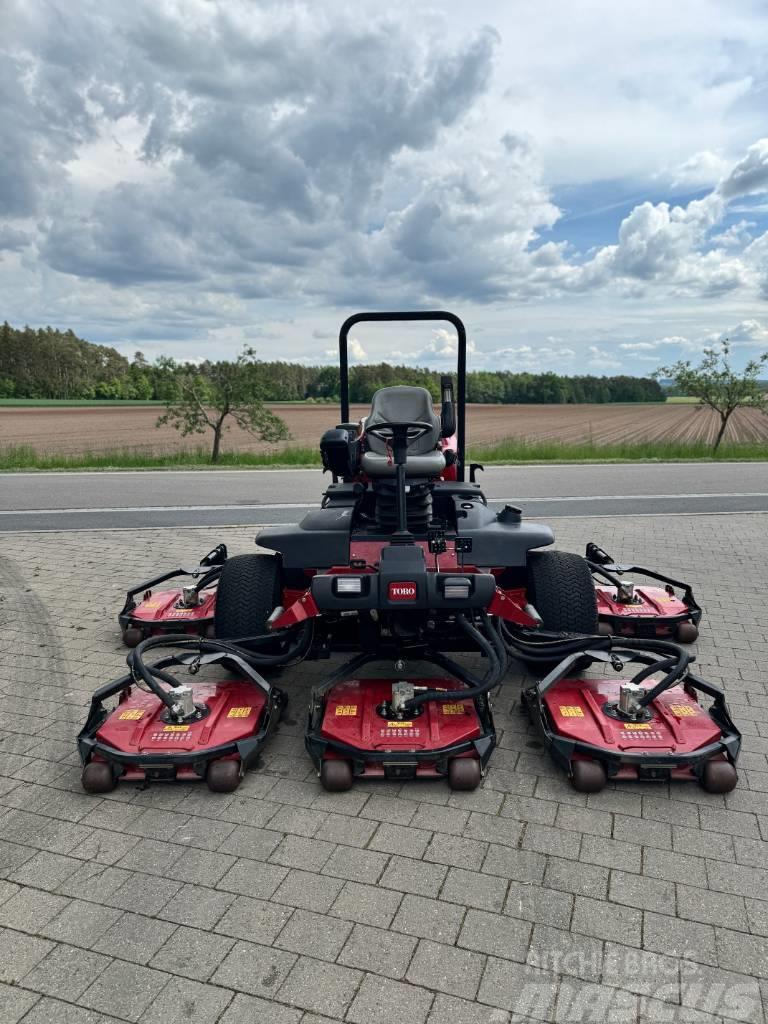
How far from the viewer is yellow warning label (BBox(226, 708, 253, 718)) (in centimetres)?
355

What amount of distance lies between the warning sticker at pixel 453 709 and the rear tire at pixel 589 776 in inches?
23.3

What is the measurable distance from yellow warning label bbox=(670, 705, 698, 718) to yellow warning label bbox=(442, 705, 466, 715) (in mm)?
1029

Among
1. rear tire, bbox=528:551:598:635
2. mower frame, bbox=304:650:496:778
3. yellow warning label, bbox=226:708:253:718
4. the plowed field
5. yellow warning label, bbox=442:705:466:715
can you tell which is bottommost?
the plowed field

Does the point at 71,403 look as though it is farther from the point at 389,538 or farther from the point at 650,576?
the point at 389,538

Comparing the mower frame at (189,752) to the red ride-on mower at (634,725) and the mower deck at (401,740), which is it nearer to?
the mower deck at (401,740)

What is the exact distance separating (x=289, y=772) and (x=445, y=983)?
141 cm

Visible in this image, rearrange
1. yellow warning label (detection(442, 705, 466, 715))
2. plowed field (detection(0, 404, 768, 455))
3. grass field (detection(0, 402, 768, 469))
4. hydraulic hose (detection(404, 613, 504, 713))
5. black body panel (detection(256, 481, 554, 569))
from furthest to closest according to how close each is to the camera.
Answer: plowed field (detection(0, 404, 768, 455)) → grass field (detection(0, 402, 768, 469)) → black body panel (detection(256, 481, 554, 569)) → yellow warning label (detection(442, 705, 466, 715)) → hydraulic hose (detection(404, 613, 504, 713))

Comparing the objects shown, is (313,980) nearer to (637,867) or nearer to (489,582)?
(637,867)

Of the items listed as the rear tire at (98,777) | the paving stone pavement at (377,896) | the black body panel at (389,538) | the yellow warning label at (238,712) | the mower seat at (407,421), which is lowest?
the paving stone pavement at (377,896)

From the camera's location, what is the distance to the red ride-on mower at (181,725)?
10.7 ft

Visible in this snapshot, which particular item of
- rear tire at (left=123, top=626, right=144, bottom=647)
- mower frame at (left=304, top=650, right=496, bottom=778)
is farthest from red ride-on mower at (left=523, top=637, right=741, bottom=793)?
rear tire at (left=123, top=626, right=144, bottom=647)

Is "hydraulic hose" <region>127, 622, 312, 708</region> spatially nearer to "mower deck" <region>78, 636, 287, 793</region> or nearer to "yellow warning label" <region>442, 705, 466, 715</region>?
"mower deck" <region>78, 636, 287, 793</region>

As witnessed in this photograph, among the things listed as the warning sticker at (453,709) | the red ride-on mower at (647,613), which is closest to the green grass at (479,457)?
the red ride-on mower at (647,613)

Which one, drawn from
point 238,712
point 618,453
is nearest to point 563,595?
point 238,712
